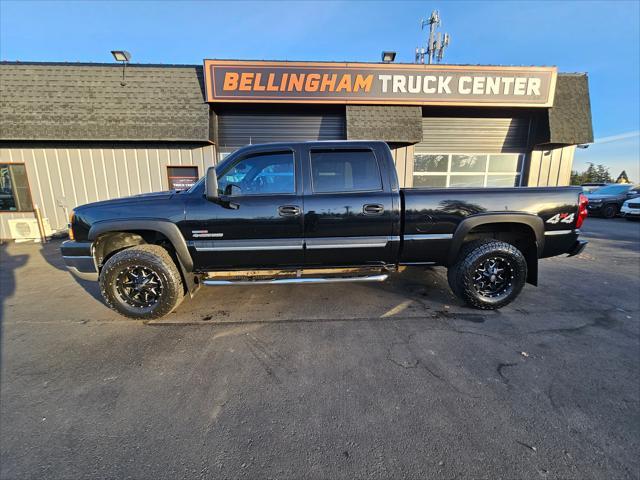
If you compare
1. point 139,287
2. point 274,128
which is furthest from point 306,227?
point 274,128

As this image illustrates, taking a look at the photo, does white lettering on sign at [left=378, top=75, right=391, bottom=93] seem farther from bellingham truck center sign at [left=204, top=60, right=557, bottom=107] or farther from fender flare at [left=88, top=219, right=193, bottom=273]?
fender flare at [left=88, top=219, right=193, bottom=273]

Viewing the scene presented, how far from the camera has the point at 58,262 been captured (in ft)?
20.0

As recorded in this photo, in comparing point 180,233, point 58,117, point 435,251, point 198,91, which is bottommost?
point 435,251

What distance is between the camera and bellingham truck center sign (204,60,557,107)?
25.6 feet

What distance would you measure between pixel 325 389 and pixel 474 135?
10236 millimetres

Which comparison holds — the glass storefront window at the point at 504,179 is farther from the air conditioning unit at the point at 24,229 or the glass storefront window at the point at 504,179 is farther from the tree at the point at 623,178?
the tree at the point at 623,178

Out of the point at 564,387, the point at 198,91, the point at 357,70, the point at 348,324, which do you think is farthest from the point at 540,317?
the point at 198,91

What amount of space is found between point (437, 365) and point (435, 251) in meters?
1.46

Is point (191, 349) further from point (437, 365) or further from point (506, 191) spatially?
point (506, 191)

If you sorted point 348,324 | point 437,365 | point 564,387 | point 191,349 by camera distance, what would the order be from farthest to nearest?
point 348,324 < point 191,349 < point 437,365 < point 564,387

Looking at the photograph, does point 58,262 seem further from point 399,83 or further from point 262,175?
point 399,83

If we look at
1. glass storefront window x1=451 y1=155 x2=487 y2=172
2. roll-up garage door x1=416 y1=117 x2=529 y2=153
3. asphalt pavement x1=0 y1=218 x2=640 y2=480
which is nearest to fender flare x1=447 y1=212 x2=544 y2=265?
asphalt pavement x1=0 y1=218 x2=640 y2=480

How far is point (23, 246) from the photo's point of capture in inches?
301

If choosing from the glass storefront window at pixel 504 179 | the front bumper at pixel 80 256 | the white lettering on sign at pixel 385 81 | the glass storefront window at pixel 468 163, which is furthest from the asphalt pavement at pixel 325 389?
the glass storefront window at pixel 504 179
